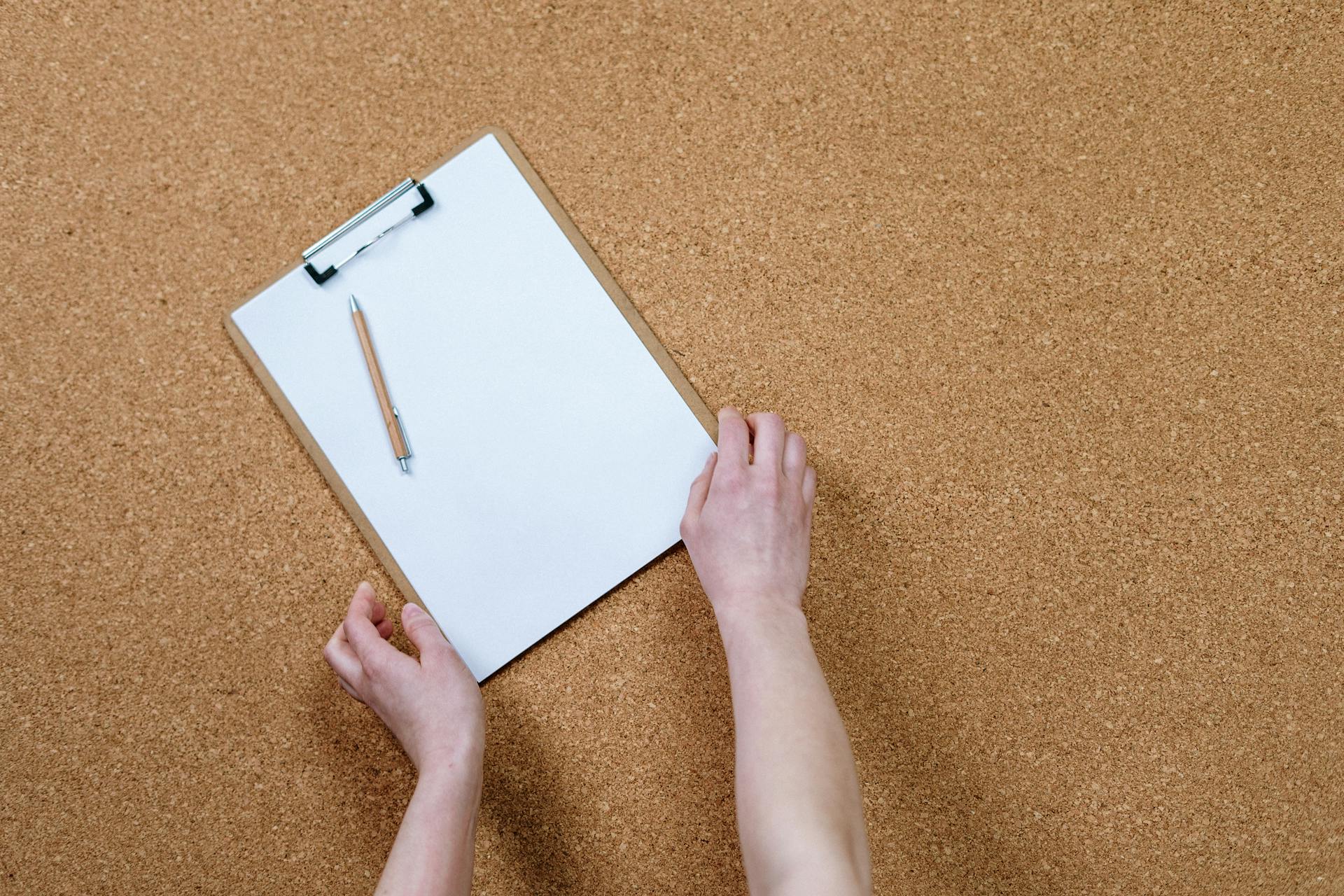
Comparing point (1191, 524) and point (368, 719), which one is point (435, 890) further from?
point (1191, 524)

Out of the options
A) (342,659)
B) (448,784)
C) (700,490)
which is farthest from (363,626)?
(700,490)

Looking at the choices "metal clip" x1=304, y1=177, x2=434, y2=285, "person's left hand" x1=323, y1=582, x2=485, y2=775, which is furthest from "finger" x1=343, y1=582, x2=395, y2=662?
"metal clip" x1=304, y1=177, x2=434, y2=285

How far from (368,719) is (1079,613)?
557 millimetres

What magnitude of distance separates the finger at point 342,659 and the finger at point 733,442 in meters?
0.31

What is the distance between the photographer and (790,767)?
539mm

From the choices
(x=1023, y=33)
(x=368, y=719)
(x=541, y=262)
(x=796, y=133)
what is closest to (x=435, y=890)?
(x=368, y=719)

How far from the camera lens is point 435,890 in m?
0.57

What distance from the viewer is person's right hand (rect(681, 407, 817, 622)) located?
1.98ft

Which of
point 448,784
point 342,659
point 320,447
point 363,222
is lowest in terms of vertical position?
point 448,784

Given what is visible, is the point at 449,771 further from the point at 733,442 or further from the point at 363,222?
the point at 363,222

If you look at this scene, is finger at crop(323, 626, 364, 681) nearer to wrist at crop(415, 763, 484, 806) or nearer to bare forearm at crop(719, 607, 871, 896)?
wrist at crop(415, 763, 484, 806)

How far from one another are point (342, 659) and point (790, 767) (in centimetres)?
34

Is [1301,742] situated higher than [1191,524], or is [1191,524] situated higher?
[1191,524]

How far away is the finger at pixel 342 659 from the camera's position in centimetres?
62
